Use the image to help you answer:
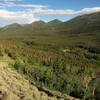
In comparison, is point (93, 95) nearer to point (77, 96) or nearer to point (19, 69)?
point (77, 96)

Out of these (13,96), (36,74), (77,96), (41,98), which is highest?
(13,96)

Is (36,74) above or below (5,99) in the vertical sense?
below

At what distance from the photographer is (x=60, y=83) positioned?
→ 2094 cm

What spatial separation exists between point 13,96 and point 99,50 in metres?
→ 109

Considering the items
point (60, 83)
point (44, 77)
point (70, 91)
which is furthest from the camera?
point (44, 77)

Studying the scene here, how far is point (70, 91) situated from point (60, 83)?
A: 7.83 ft

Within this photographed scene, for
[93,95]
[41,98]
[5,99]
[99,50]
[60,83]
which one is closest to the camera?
[5,99]

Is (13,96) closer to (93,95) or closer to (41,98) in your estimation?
(41,98)

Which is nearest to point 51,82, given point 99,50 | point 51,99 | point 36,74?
point 36,74

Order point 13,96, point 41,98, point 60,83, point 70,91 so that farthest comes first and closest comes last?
point 60,83 < point 70,91 < point 41,98 < point 13,96

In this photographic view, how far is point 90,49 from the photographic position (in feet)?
381

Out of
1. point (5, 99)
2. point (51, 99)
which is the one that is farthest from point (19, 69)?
point (5, 99)

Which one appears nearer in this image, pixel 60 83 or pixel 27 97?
pixel 27 97

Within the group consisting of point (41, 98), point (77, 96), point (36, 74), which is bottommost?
point (77, 96)
